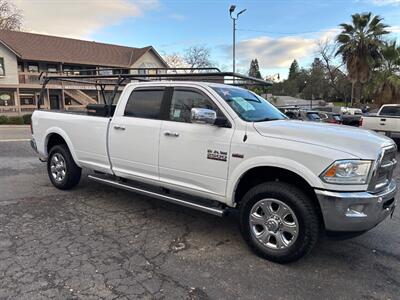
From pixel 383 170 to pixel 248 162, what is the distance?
1.38 m

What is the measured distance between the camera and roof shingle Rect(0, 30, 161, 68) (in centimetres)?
3716

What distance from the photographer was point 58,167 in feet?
21.1

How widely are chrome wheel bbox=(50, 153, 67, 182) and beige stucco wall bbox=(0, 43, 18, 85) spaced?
33660mm

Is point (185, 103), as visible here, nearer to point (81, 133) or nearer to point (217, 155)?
point (217, 155)

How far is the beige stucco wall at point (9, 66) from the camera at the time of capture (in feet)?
116

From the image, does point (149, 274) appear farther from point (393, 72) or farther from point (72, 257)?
point (393, 72)

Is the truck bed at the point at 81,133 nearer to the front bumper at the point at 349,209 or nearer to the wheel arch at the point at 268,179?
the wheel arch at the point at 268,179

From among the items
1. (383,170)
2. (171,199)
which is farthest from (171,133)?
(383,170)

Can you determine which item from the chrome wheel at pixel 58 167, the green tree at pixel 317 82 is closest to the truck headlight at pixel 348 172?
the chrome wheel at pixel 58 167

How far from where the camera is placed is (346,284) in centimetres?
347

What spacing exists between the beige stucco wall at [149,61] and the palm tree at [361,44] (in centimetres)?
2103

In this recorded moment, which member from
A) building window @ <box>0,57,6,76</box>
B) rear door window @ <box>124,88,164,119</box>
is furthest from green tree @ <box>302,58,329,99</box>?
rear door window @ <box>124,88,164,119</box>

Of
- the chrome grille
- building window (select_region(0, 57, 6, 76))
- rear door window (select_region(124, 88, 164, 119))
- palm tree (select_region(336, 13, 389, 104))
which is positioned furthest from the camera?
building window (select_region(0, 57, 6, 76))

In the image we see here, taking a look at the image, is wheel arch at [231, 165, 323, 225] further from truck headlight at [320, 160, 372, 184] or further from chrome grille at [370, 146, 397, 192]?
chrome grille at [370, 146, 397, 192]
